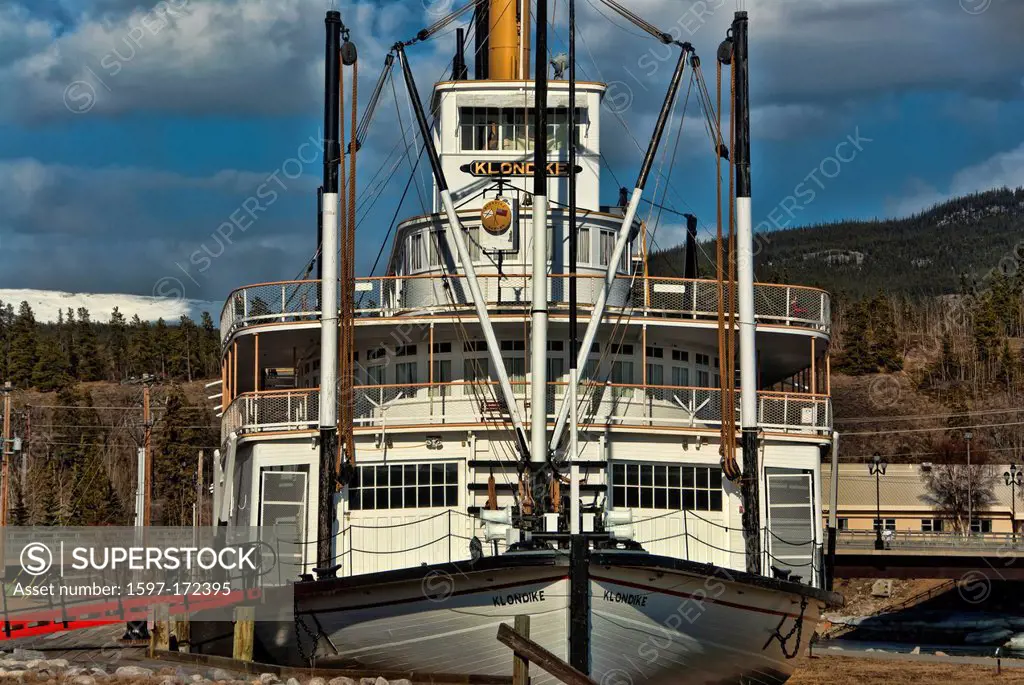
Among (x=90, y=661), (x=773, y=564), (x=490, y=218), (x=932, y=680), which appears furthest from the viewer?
(x=932, y=680)

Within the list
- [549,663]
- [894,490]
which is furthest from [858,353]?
[549,663]

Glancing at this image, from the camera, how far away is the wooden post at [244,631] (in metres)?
24.7

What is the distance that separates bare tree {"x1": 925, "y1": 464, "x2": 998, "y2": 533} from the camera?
8775 cm

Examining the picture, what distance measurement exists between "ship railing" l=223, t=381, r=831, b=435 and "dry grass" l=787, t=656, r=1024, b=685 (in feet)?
47.4

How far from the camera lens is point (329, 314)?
25375 millimetres

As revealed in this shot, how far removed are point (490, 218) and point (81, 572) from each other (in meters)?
42.4

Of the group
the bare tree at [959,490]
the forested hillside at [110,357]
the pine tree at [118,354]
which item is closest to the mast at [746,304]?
the bare tree at [959,490]

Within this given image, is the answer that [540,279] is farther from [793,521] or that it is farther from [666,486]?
[793,521]

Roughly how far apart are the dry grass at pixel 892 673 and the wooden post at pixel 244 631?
18.9 m

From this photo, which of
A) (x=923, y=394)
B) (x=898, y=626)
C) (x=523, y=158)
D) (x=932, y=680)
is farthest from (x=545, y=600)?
(x=923, y=394)

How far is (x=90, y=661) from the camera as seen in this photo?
24.5 meters

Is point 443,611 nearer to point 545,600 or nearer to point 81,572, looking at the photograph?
point 545,600

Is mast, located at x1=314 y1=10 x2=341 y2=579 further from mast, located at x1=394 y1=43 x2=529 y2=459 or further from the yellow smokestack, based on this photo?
the yellow smokestack

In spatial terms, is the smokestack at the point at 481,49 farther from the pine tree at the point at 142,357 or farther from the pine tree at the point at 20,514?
the pine tree at the point at 142,357
